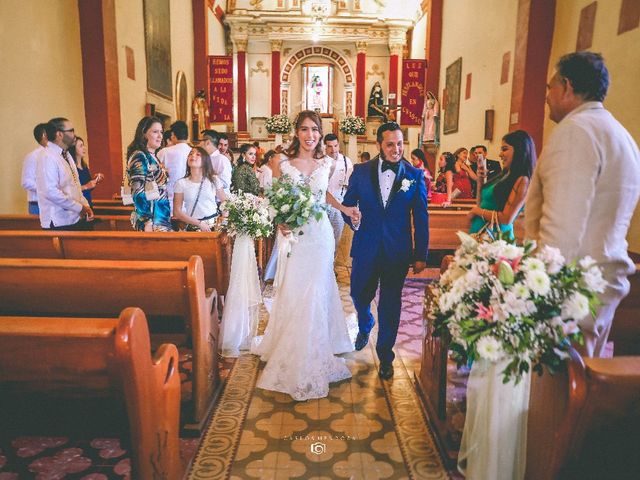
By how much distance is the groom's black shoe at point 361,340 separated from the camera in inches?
148

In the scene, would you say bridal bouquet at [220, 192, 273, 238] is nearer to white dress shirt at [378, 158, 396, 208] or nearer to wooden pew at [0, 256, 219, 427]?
white dress shirt at [378, 158, 396, 208]

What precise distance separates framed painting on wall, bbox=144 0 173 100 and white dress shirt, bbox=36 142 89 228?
20.9ft

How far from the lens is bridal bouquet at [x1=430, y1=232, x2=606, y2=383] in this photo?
1526 millimetres

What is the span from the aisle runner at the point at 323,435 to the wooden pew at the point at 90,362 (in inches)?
30.4

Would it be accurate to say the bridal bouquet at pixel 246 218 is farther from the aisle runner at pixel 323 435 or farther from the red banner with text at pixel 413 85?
the red banner with text at pixel 413 85

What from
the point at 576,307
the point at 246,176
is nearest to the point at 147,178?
the point at 246,176

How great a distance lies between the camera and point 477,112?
33.8ft

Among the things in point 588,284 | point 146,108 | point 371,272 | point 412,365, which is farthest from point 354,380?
point 146,108

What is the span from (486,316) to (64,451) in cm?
229

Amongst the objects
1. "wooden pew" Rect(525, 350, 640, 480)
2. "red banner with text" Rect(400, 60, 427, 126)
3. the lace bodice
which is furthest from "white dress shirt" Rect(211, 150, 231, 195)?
"red banner with text" Rect(400, 60, 427, 126)

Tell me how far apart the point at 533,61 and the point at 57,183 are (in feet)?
23.5

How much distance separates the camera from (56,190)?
13.8 feet

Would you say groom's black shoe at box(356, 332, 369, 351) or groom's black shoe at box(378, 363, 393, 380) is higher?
groom's black shoe at box(356, 332, 369, 351)

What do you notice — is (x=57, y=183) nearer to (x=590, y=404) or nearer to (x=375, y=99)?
(x=590, y=404)
